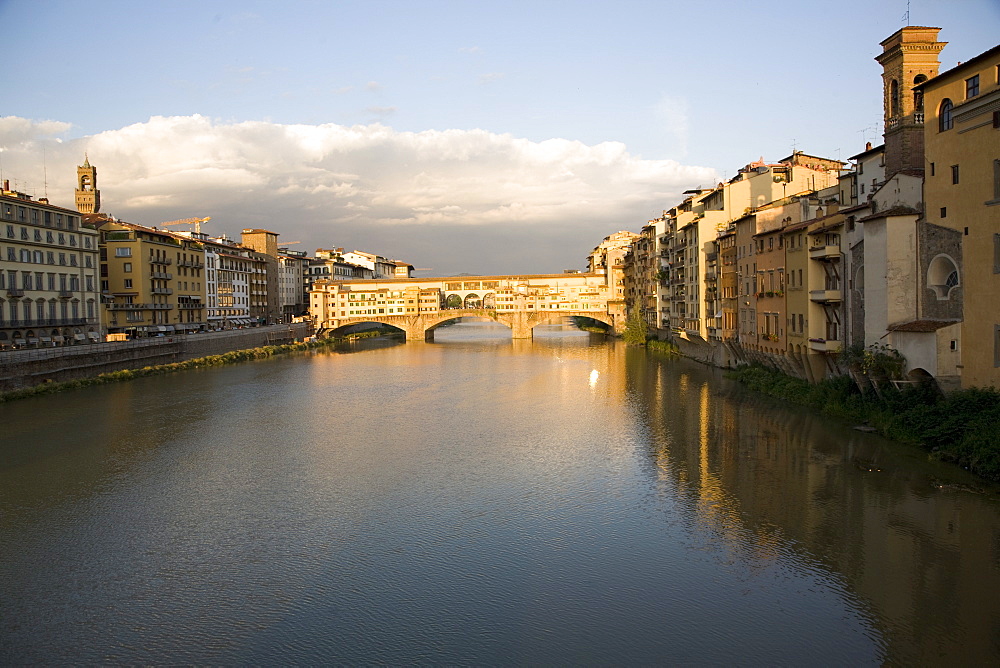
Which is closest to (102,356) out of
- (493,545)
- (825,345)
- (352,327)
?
(493,545)

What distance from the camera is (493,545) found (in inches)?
444

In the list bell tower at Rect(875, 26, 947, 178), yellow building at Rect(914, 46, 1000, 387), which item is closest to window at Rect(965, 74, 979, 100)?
yellow building at Rect(914, 46, 1000, 387)

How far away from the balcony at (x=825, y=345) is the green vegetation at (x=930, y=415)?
30.0 inches

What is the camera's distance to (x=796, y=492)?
13.5 meters

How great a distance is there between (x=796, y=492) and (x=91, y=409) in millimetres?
20176

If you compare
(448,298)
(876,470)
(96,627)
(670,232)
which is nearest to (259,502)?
(96,627)

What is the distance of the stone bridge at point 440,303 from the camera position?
2340 inches

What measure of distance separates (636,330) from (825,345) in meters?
27.9

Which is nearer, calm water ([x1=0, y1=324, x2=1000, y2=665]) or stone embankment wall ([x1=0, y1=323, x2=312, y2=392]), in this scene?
calm water ([x1=0, y1=324, x2=1000, y2=665])

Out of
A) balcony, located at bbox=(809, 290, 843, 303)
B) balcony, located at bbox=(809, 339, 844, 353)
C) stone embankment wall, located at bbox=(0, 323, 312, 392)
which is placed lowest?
stone embankment wall, located at bbox=(0, 323, 312, 392)

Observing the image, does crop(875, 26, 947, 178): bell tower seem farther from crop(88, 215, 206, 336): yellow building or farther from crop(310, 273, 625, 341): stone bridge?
crop(310, 273, 625, 341): stone bridge

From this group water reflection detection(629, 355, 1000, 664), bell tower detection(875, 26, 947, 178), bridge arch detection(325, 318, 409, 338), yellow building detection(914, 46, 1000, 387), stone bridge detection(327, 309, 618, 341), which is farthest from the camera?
stone bridge detection(327, 309, 618, 341)

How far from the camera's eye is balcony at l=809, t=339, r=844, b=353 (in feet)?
64.5

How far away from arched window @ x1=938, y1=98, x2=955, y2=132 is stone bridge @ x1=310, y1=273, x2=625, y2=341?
140ft
